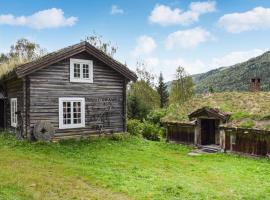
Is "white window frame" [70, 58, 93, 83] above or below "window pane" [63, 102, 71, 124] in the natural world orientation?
above

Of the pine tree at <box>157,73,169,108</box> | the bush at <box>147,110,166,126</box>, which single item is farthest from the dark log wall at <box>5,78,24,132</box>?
the pine tree at <box>157,73,169,108</box>

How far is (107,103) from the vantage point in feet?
84.9

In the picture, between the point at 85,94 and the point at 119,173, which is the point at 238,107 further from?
the point at 119,173

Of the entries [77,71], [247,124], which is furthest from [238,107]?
[77,71]

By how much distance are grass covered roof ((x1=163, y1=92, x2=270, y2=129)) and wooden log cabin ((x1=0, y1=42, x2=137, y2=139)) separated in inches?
206

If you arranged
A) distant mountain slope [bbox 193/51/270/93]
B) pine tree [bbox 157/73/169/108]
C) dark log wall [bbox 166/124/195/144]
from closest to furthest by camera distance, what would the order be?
1. dark log wall [bbox 166/124/195/144]
2. pine tree [bbox 157/73/169/108]
3. distant mountain slope [bbox 193/51/270/93]

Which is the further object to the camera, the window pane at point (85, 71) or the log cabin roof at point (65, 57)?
the window pane at point (85, 71)

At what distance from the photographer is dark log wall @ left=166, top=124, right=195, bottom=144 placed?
2668 centimetres

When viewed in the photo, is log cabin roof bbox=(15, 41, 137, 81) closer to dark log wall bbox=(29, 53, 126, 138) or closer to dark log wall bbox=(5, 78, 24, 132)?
dark log wall bbox=(29, 53, 126, 138)

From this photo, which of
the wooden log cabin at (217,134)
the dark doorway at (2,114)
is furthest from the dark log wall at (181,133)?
Answer: the dark doorway at (2,114)

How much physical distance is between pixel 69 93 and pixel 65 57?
2442 mm

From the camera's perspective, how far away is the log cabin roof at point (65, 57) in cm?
2188

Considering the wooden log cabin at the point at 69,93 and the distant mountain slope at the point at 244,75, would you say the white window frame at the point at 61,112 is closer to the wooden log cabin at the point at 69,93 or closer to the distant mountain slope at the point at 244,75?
the wooden log cabin at the point at 69,93

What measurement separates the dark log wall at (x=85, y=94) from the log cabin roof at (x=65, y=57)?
47 cm
